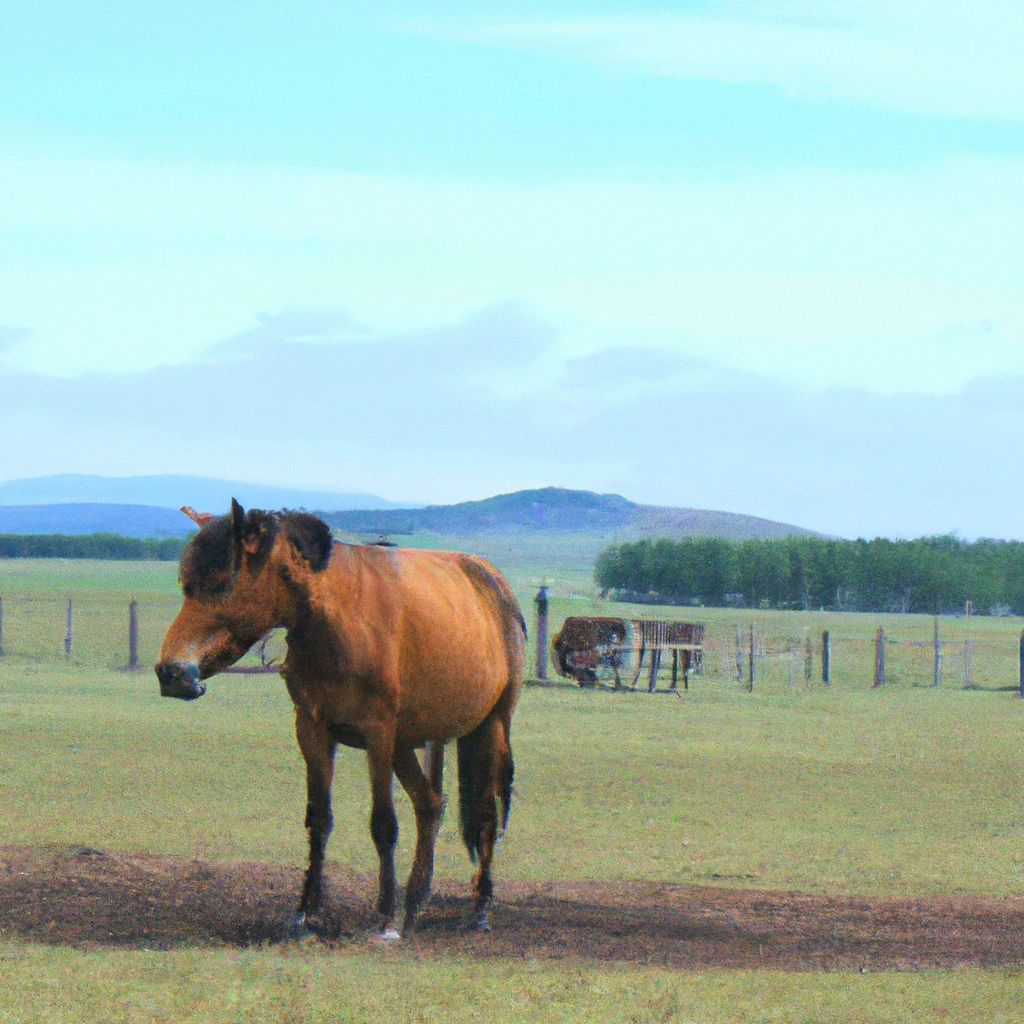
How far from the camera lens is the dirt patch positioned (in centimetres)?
866

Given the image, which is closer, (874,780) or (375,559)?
(375,559)

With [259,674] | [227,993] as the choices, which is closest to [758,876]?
[227,993]

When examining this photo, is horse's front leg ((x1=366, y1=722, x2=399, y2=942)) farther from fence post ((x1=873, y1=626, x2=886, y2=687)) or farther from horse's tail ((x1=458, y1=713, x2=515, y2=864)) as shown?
fence post ((x1=873, y1=626, x2=886, y2=687))

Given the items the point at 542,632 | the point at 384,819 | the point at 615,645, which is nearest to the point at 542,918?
the point at 384,819

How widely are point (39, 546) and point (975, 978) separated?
133 m

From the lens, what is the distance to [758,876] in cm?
1191

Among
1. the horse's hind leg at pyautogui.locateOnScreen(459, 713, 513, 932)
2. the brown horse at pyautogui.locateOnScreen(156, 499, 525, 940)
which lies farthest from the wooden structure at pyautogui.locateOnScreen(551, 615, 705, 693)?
the brown horse at pyautogui.locateOnScreen(156, 499, 525, 940)

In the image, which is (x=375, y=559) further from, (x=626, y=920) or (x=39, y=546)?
(x=39, y=546)

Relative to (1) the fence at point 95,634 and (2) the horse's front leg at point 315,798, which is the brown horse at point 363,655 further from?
(1) the fence at point 95,634

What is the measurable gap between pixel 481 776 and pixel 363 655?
1.77m

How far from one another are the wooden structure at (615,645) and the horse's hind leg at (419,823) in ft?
72.7

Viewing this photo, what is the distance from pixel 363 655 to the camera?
8.54 m

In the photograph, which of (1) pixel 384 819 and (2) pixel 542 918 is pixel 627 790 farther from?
(1) pixel 384 819

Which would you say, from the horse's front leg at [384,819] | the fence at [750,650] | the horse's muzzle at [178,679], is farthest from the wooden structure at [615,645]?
the horse's muzzle at [178,679]
